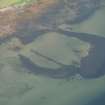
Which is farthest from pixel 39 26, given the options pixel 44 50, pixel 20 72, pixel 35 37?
pixel 20 72

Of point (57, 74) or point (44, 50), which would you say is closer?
point (57, 74)

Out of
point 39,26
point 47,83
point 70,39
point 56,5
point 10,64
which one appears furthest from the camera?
point 56,5

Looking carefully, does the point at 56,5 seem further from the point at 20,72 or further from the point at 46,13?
the point at 20,72

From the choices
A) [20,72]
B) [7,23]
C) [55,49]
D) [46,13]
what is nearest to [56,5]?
[46,13]

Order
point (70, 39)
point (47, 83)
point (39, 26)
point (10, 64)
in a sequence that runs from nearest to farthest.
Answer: point (47, 83)
point (10, 64)
point (70, 39)
point (39, 26)

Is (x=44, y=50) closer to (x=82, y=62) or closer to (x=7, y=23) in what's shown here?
(x=82, y=62)

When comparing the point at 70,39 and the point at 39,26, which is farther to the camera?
the point at 39,26

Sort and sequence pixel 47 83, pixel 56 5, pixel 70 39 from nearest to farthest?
pixel 47 83
pixel 70 39
pixel 56 5
